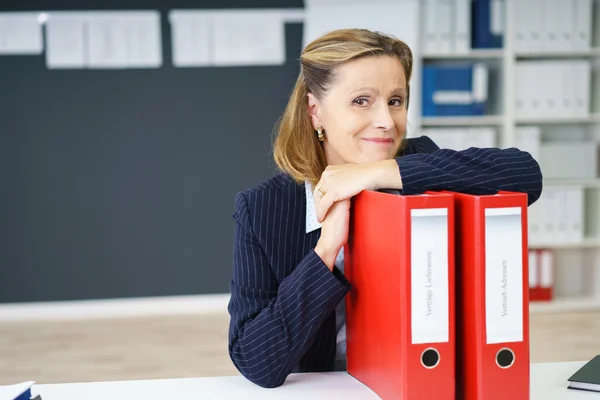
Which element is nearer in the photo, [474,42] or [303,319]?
[303,319]

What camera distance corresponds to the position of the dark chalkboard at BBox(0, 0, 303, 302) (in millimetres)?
4867

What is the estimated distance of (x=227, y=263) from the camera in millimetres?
5043

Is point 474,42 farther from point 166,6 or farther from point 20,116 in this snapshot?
point 20,116

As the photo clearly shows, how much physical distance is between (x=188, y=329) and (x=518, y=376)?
3.62 m

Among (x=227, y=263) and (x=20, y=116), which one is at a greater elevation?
(x=20, y=116)

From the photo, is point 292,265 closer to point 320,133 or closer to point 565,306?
point 320,133

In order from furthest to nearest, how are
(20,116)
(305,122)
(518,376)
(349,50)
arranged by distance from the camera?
1. (20,116)
2. (305,122)
3. (349,50)
4. (518,376)

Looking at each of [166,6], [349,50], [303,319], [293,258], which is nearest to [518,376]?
[303,319]

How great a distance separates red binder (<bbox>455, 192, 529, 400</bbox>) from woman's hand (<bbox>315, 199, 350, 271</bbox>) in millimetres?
273

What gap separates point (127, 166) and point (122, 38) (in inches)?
32.1

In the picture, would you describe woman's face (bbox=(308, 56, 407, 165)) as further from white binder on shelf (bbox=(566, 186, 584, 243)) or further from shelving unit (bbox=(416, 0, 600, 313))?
white binder on shelf (bbox=(566, 186, 584, 243))

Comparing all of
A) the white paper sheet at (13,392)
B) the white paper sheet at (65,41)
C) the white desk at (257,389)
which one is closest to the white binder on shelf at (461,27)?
the white paper sheet at (65,41)

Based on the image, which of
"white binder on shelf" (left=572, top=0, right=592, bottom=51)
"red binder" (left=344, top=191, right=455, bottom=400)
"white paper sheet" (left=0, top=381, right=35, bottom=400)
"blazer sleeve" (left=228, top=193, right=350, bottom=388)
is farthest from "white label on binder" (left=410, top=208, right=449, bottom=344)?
"white binder on shelf" (left=572, top=0, right=592, bottom=51)

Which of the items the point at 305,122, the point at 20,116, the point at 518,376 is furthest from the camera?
the point at 20,116
